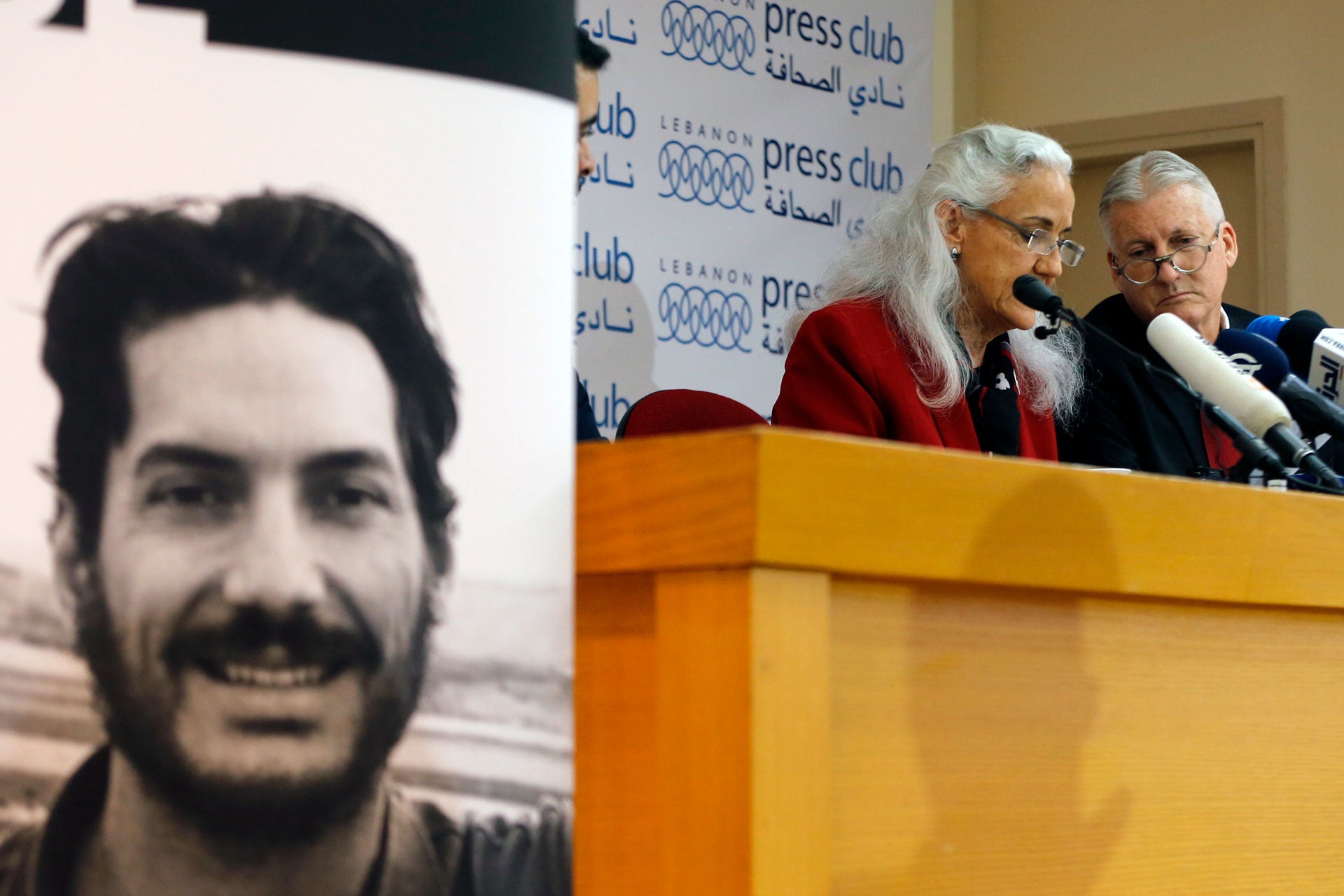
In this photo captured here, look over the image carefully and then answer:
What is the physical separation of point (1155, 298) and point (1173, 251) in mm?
98

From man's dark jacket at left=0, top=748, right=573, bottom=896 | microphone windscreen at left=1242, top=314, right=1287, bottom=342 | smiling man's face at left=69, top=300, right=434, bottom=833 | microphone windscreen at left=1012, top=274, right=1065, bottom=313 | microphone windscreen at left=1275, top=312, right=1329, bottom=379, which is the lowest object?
man's dark jacket at left=0, top=748, right=573, bottom=896

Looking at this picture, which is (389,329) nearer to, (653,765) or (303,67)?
(303,67)

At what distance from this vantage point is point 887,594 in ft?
2.56

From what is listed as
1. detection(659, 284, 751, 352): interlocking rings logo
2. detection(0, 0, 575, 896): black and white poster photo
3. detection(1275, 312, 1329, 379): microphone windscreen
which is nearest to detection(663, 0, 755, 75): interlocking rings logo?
detection(659, 284, 751, 352): interlocking rings logo

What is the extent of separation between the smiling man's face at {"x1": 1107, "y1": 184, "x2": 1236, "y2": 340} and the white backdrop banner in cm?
81

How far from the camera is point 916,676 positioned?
2.60 ft

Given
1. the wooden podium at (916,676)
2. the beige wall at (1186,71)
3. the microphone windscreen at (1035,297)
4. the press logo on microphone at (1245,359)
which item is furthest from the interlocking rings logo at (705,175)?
the wooden podium at (916,676)

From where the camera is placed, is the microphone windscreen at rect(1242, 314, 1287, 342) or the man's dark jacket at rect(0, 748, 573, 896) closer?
the man's dark jacket at rect(0, 748, 573, 896)

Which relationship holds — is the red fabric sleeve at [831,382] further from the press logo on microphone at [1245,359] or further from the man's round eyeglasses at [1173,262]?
the man's round eyeglasses at [1173,262]

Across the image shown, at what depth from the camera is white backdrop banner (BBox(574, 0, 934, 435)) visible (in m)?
3.21

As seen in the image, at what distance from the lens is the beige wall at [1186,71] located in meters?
4.30

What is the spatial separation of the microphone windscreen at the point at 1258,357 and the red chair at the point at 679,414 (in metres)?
0.62

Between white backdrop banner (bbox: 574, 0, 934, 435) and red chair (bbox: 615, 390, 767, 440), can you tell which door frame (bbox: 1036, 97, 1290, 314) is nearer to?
white backdrop banner (bbox: 574, 0, 934, 435)

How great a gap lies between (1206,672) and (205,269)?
25.6 inches
